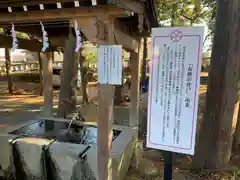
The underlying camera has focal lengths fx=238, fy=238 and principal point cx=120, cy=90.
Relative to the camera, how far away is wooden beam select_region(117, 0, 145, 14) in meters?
2.61

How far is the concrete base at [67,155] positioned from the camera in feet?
12.4

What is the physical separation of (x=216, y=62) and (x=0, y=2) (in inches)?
138

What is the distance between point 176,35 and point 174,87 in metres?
0.55

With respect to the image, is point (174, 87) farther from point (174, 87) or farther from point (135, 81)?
point (135, 81)

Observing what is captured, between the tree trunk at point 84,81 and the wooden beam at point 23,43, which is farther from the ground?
the wooden beam at point 23,43

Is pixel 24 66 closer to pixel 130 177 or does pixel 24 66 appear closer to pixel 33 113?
pixel 33 113

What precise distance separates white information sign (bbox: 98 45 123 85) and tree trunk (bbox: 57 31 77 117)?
8.52 feet

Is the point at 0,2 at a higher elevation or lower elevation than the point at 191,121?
higher

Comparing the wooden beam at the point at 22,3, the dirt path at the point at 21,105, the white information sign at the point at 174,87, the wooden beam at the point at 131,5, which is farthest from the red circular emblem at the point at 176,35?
the dirt path at the point at 21,105

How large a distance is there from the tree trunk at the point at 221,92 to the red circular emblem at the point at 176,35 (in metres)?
2.00

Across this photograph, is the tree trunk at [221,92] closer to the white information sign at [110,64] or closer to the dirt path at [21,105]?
the white information sign at [110,64]

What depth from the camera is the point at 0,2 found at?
3045 mm

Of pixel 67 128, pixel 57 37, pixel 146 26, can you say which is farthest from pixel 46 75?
pixel 146 26

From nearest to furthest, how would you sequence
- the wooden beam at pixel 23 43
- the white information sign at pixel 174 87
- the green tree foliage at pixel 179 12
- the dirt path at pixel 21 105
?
the white information sign at pixel 174 87 → the wooden beam at pixel 23 43 → the dirt path at pixel 21 105 → the green tree foliage at pixel 179 12
